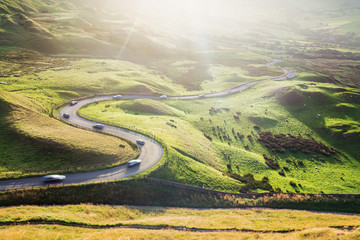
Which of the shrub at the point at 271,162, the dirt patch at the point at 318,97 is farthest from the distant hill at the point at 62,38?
the shrub at the point at 271,162

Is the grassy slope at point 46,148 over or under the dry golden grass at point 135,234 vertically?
over

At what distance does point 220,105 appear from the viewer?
330ft

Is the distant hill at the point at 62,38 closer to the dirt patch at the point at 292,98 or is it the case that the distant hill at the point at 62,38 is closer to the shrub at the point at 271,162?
the dirt patch at the point at 292,98

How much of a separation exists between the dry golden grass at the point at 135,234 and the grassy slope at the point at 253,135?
14000 millimetres

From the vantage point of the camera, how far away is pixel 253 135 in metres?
78.9

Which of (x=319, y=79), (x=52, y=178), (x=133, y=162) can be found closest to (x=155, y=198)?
(x=133, y=162)

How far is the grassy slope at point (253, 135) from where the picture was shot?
5403cm

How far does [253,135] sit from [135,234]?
62.9 m

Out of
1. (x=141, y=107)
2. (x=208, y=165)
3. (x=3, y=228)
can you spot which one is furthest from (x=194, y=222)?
(x=141, y=107)

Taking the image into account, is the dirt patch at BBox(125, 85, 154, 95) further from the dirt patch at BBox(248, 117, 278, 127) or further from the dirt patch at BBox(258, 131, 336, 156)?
the dirt patch at BBox(258, 131, 336, 156)

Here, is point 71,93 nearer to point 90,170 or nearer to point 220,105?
point 90,170

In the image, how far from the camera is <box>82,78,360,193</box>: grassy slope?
54031mm

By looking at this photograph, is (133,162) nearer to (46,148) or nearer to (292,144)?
(46,148)

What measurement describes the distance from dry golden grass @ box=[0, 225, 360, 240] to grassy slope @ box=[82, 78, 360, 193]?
1400 centimetres
